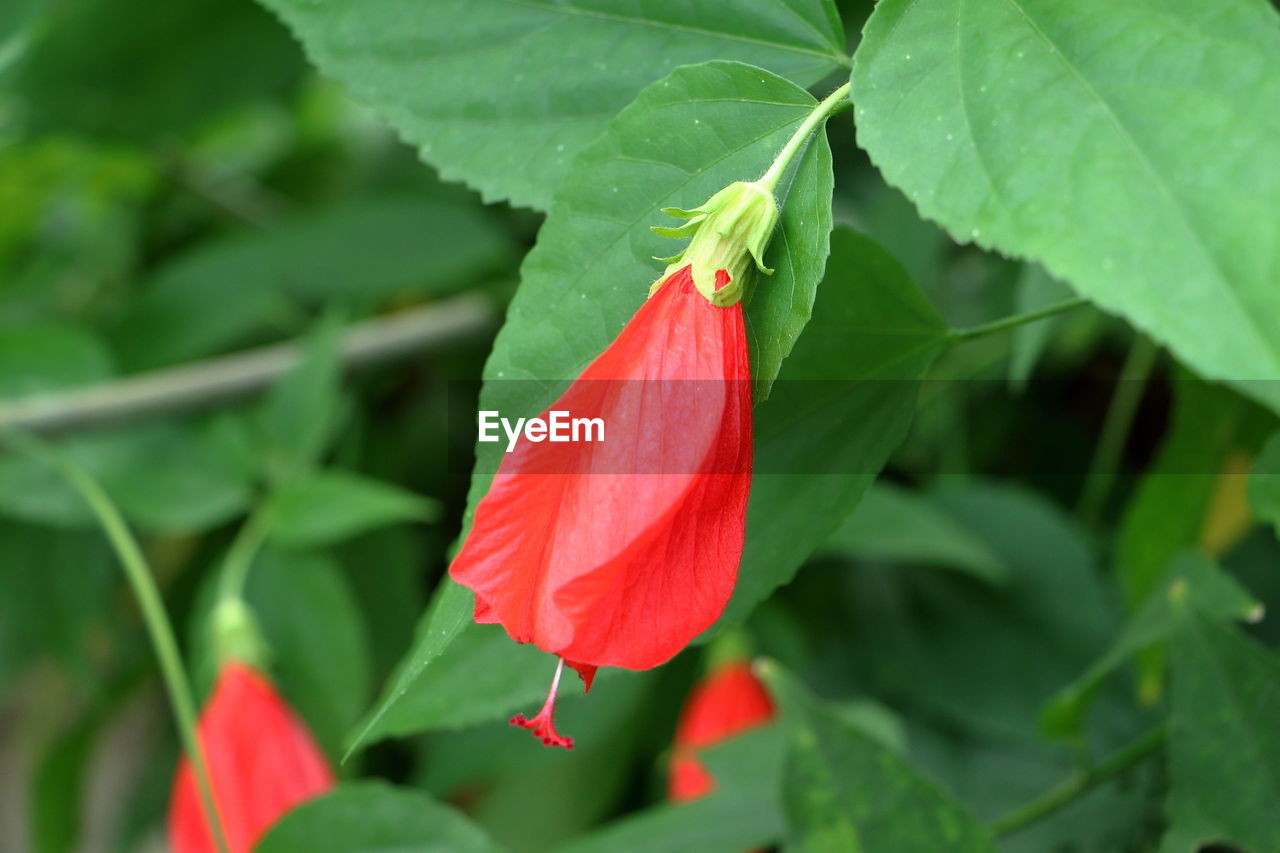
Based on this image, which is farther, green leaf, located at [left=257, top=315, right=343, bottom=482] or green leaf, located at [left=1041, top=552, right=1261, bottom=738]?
green leaf, located at [left=257, top=315, right=343, bottom=482]

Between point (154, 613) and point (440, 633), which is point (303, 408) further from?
point (440, 633)

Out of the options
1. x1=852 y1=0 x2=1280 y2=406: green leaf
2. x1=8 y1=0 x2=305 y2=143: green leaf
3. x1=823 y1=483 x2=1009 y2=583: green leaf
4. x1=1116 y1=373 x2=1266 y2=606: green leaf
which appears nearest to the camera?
x1=852 y1=0 x2=1280 y2=406: green leaf

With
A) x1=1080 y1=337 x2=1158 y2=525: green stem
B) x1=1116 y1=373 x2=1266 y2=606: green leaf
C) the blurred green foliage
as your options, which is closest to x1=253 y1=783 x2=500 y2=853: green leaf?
the blurred green foliage

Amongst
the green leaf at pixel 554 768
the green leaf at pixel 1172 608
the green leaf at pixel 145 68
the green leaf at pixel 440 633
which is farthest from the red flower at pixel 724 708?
the green leaf at pixel 145 68

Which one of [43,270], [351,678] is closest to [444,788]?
[351,678]

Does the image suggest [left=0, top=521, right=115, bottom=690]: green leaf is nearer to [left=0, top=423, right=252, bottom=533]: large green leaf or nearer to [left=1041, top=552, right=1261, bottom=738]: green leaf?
[left=0, top=423, right=252, bottom=533]: large green leaf

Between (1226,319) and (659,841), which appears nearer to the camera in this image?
(1226,319)

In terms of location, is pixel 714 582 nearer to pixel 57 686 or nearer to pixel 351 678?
pixel 351 678
